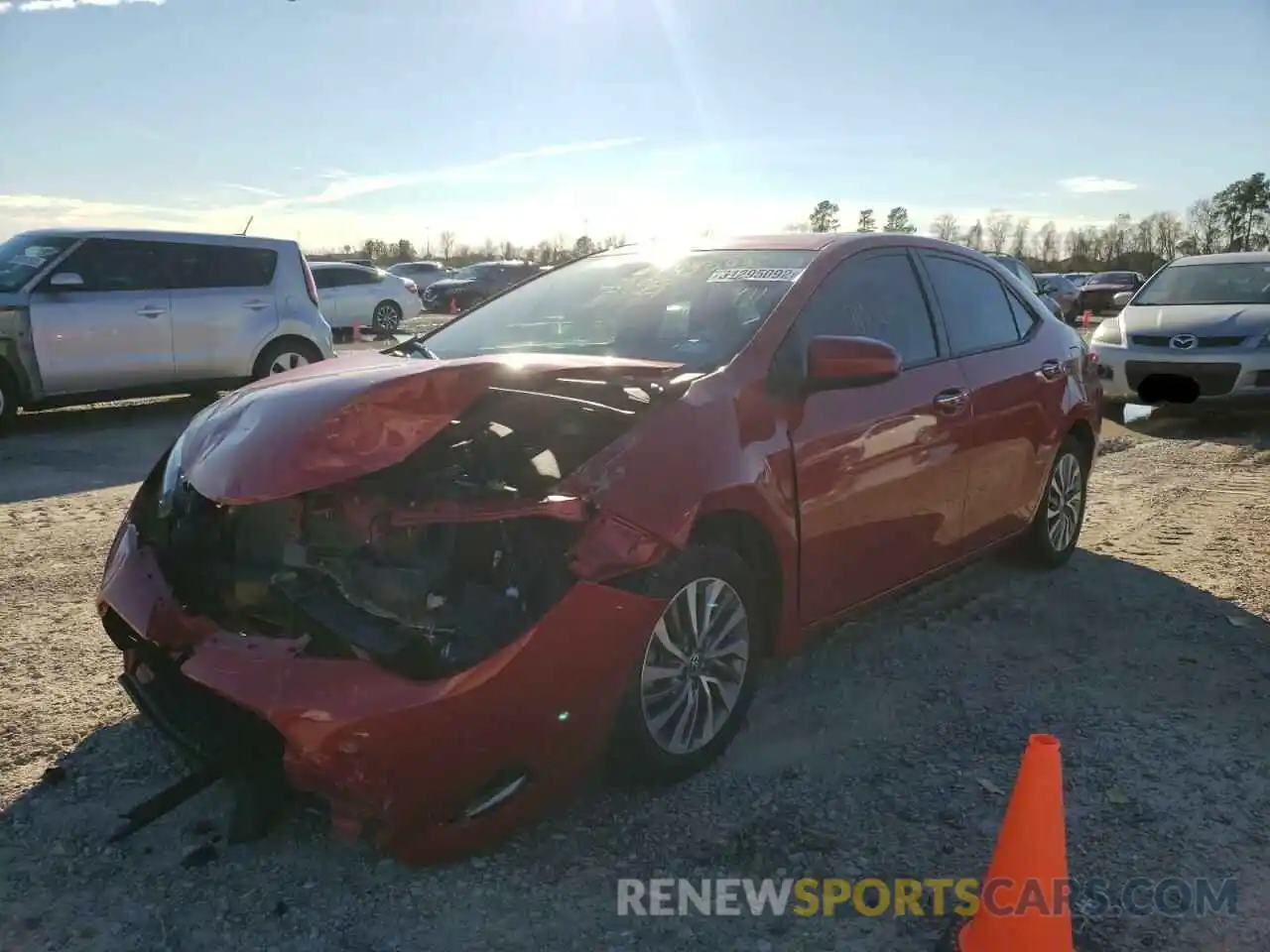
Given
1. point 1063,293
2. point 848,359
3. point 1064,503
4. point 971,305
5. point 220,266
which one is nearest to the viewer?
point 848,359

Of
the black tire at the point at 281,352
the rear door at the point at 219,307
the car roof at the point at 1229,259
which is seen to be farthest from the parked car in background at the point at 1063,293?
the rear door at the point at 219,307

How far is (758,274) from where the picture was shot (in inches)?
155

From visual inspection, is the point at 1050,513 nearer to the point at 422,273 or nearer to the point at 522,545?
the point at 522,545

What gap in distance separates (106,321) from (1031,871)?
367 inches

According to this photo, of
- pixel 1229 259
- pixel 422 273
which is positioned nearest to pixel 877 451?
pixel 1229 259

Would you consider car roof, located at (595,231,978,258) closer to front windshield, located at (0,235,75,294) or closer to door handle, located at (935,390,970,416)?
door handle, located at (935,390,970,416)

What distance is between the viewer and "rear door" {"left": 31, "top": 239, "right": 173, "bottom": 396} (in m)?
9.15

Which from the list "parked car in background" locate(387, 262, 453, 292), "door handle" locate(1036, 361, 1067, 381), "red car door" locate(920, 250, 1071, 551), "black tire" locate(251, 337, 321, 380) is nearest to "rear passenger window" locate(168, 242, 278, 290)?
"black tire" locate(251, 337, 321, 380)

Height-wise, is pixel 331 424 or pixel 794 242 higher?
pixel 794 242

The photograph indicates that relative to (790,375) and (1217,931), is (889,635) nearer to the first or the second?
(790,375)

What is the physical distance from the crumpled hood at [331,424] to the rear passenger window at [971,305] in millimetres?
2061

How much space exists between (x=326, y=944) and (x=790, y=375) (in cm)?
218

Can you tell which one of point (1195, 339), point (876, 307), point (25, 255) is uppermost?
point (25, 255)

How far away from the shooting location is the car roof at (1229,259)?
11102mm
